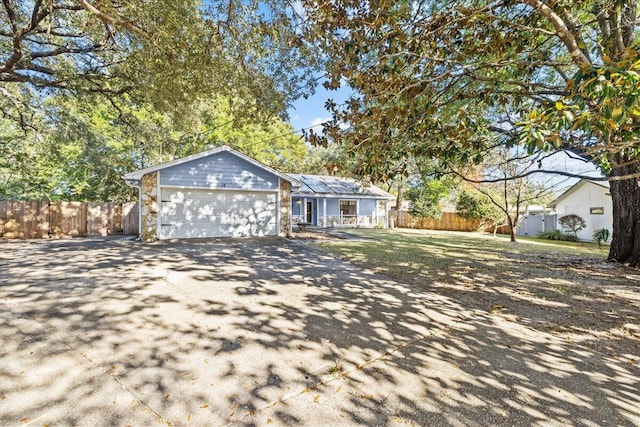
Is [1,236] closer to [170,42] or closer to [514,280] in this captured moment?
[170,42]

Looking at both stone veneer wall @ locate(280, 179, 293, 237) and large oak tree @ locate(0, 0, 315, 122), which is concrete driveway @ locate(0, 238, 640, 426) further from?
stone veneer wall @ locate(280, 179, 293, 237)

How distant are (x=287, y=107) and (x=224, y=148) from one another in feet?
18.5

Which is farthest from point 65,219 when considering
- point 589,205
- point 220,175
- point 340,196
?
point 589,205

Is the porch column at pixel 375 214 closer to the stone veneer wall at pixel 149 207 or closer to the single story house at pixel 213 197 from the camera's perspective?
the single story house at pixel 213 197

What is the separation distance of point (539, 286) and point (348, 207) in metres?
17.9

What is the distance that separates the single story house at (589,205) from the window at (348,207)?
13.2 m

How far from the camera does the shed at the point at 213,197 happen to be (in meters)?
11.2

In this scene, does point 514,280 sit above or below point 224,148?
below

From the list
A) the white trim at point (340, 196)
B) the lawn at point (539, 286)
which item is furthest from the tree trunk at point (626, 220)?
the white trim at point (340, 196)

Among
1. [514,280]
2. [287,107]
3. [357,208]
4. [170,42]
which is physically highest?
[170,42]

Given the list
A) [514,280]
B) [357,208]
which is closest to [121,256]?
[514,280]

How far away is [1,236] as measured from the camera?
12.1m

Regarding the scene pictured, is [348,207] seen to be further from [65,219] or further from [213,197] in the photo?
[65,219]

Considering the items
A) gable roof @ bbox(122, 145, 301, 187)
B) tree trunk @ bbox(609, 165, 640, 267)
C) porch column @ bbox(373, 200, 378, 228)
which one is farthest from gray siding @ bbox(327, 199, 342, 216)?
tree trunk @ bbox(609, 165, 640, 267)
